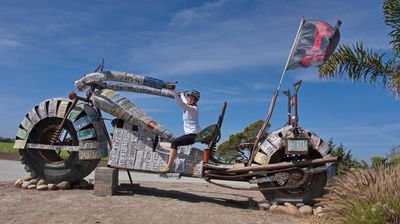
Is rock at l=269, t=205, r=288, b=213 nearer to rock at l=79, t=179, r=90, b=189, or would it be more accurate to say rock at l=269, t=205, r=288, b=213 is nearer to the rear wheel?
the rear wheel

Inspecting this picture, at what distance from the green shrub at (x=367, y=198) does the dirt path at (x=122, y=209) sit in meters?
1.15

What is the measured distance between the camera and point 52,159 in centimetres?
933

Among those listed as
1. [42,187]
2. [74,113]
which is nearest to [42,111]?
[74,113]

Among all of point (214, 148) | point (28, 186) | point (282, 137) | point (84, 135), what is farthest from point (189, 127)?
point (28, 186)

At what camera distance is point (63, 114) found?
8.98 metres

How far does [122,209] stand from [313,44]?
4.97m

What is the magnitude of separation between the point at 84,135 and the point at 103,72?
1.40 meters

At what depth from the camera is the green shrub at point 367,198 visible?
4.91 metres

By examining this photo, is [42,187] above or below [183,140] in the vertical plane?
below

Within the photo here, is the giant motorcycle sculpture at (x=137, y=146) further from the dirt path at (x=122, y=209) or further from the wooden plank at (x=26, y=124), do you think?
the dirt path at (x=122, y=209)

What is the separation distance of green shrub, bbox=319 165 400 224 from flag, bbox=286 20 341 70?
9.68 ft

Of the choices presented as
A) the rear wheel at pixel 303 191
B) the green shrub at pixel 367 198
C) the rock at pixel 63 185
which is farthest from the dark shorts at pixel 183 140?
the green shrub at pixel 367 198

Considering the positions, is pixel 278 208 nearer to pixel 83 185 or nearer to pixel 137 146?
pixel 137 146

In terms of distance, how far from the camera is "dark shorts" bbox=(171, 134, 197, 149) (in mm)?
7996
